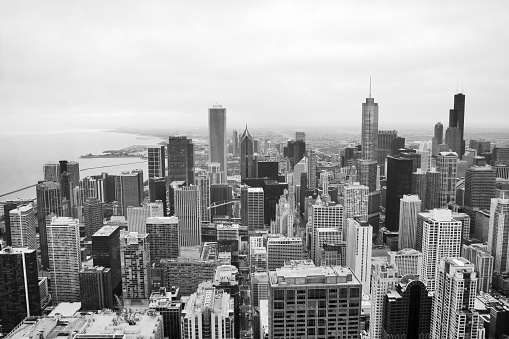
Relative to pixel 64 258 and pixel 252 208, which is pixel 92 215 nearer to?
pixel 64 258

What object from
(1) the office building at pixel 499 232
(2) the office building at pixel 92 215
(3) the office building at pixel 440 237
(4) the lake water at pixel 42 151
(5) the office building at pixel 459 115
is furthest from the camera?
(2) the office building at pixel 92 215

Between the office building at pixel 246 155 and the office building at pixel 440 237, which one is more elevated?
the office building at pixel 246 155

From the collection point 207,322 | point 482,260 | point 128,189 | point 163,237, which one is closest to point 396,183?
point 482,260

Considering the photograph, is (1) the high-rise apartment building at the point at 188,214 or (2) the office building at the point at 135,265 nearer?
(2) the office building at the point at 135,265

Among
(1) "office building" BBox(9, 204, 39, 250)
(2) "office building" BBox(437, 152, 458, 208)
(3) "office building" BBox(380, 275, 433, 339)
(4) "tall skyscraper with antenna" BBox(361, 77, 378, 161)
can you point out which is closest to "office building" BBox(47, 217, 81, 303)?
(1) "office building" BBox(9, 204, 39, 250)

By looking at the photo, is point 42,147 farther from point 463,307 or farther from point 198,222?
point 463,307

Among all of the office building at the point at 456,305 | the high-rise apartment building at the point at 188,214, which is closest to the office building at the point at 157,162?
the high-rise apartment building at the point at 188,214

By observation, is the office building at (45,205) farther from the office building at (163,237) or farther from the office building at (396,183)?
the office building at (396,183)
